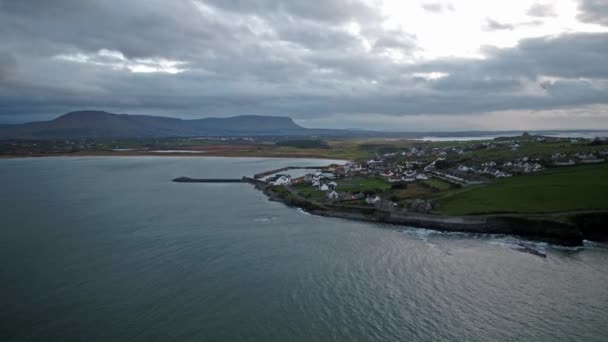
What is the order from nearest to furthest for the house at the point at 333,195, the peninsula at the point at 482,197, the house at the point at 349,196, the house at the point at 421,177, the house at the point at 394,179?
the peninsula at the point at 482,197 < the house at the point at 349,196 < the house at the point at 333,195 < the house at the point at 394,179 < the house at the point at 421,177

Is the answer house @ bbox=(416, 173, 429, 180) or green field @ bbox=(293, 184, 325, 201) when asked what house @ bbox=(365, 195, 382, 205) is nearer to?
green field @ bbox=(293, 184, 325, 201)

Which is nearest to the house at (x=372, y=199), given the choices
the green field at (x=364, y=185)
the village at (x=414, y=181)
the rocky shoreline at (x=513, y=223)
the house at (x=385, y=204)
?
the village at (x=414, y=181)

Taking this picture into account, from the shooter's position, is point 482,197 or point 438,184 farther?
point 438,184

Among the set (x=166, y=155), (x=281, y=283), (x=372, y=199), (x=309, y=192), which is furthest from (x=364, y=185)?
(x=166, y=155)

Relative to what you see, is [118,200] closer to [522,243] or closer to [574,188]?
[522,243]

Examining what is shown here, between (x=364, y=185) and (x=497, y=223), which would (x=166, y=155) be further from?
(x=497, y=223)

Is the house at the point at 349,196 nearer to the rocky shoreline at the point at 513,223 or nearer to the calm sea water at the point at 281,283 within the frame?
the rocky shoreline at the point at 513,223
